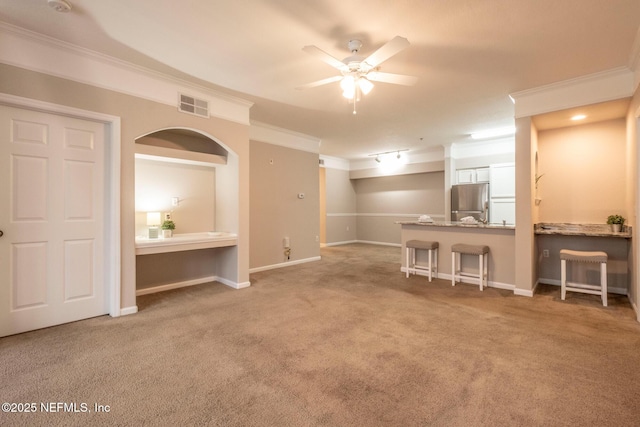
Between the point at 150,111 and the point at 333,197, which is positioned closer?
the point at 150,111

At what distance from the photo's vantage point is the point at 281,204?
19.7 ft

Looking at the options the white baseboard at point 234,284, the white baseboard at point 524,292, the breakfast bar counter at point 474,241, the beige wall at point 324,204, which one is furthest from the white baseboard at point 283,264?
the white baseboard at point 524,292

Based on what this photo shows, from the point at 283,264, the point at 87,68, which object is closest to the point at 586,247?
the point at 283,264

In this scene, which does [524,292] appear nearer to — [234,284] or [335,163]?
[234,284]

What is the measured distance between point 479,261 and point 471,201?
2832 millimetres

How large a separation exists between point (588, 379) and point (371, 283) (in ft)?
9.45

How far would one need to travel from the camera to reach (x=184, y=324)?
3.09 m

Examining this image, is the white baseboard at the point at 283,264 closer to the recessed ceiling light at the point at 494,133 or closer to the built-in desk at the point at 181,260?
the built-in desk at the point at 181,260

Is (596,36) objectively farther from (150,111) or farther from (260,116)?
(150,111)

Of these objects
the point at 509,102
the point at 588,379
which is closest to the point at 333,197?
the point at 509,102

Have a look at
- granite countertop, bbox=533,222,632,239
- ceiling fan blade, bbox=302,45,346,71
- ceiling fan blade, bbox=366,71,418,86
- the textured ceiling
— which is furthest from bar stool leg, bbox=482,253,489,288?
ceiling fan blade, bbox=302,45,346,71

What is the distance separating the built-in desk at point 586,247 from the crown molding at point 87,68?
5.31 m

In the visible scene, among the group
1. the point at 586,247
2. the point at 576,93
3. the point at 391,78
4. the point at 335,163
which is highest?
the point at 335,163

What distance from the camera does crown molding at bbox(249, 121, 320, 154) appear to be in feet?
Result: 18.1
